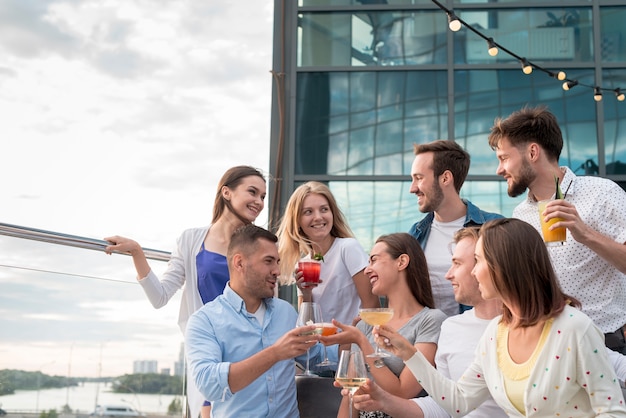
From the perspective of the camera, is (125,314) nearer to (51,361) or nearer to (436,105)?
(51,361)

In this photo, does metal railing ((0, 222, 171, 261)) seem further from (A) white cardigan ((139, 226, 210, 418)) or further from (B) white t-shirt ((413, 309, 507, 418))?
(B) white t-shirt ((413, 309, 507, 418))

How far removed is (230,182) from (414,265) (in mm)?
1181

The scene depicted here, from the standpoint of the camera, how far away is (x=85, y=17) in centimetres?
1537

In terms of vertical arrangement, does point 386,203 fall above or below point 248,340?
above

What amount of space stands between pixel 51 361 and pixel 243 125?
30.1 ft

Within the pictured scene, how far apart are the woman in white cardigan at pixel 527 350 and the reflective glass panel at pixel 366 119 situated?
5949mm

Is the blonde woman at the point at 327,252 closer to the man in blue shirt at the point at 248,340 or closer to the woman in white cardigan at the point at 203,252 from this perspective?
the woman in white cardigan at the point at 203,252

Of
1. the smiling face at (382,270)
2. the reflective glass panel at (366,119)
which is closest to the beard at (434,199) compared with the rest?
the smiling face at (382,270)

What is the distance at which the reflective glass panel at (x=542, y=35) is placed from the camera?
27.7 ft

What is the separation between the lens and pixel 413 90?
28.0 ft

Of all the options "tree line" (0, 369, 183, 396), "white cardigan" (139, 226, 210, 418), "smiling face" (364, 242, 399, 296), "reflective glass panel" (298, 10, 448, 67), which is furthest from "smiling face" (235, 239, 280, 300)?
"reflective glass panel" (298, 10, 448, 67)

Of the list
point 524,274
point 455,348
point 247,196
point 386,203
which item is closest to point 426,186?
point 247,196

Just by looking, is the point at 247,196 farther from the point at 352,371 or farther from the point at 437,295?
the point at 352,371

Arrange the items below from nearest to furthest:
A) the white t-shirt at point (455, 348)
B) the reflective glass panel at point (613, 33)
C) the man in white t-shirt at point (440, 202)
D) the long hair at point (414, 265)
Result: 1. the white t-shirt at point (455, 348)
2. the long hair at point (414, 265)
3. the man in white t-shirt at point (440, 202)
4. the reflective glass panel at point (613, 33)
